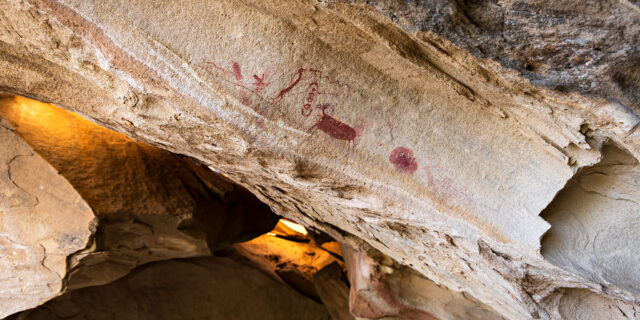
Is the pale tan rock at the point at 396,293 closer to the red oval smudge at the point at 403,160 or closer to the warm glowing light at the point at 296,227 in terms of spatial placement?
the red oval smudge at the point at 403,160

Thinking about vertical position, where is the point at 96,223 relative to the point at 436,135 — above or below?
below

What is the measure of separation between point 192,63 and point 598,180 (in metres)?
1.25

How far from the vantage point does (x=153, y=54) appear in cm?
115

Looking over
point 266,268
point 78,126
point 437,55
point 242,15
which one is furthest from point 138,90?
point 266,268

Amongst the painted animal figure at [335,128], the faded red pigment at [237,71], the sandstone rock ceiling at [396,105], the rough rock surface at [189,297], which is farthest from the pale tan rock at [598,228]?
the rough rock surface at [189,297]

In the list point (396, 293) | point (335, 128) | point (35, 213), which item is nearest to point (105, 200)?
point (35, 213)

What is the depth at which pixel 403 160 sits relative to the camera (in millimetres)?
1267

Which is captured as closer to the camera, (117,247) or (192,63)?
(192,63)

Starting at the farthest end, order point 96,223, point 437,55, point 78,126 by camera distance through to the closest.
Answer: point 78,126 < point 96,223 < point 437,55

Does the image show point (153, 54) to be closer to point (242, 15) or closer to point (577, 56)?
point (242, 15)

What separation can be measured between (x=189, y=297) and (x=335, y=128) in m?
2.52

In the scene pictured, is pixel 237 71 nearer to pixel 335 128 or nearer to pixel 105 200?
pixel 335 128

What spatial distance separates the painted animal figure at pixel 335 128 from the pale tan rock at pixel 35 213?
1395 millimetres

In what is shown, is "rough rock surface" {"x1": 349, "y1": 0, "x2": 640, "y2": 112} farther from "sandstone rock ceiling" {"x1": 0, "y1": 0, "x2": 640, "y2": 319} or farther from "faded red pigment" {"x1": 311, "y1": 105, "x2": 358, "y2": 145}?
"faded red pigment" {"x1": 311, "y1": 105, "x2": 358, "y2": 145}
